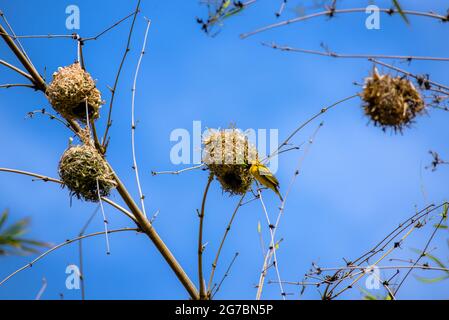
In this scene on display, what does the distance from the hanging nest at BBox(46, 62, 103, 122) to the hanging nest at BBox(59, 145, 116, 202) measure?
0.28 meters

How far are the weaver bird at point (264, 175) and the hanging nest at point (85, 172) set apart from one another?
754 mm

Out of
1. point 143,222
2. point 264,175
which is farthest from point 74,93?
point 264,175

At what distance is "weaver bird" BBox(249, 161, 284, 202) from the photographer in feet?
11.2

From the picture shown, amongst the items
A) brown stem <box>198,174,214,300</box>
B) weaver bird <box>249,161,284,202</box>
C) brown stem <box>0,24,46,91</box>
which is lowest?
brown stem <box>198,174,214,300</box>

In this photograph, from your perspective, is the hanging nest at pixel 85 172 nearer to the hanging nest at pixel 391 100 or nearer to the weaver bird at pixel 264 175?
the weaver bird at pixel 264 175

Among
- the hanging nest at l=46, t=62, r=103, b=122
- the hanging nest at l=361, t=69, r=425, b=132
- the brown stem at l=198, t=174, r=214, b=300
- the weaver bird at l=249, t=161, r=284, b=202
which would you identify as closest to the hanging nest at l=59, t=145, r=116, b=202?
the hanging nest at l=46, t=62, r=103, b=122

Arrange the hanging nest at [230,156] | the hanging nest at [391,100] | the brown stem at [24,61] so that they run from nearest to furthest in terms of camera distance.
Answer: the hanging nest at [391,100] → the hanging nest at [230,156] → the brown stem at [24,61]

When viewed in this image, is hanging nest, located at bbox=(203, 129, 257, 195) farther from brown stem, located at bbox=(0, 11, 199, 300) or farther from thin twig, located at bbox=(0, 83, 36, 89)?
thin twig, located at bbox=(0, 83, 36, 89)

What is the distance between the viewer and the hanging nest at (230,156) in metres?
3.42

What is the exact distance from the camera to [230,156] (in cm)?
342

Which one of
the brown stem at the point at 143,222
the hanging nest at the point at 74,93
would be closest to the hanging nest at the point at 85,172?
the brown stem at the point at 143,222

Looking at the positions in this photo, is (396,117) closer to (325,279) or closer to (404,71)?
(404,71)
